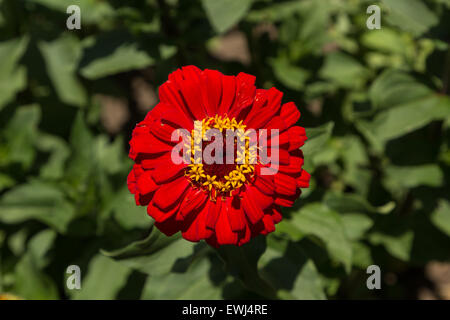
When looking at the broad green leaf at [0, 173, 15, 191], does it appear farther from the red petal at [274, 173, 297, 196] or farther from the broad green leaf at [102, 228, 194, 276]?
the red petal at [274, 173, 297, 196]

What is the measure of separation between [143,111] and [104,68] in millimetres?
1532

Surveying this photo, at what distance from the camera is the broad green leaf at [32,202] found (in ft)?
6.48

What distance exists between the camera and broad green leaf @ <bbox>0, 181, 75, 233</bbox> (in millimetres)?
1976

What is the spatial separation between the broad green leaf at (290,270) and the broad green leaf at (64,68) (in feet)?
5.09

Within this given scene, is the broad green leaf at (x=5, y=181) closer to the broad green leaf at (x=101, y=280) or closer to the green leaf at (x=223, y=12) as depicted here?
the broad green leaf at (x=101, y=280)

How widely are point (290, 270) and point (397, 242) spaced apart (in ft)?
2.72

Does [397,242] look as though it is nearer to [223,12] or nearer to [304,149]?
[304,149]

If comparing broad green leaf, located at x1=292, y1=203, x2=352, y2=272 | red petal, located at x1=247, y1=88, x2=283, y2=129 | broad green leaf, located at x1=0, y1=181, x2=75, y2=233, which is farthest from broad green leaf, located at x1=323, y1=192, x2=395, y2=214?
broad green leaf, located at x1=0, y1=181, x2=75, y2=233

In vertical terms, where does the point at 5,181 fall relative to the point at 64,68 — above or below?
below

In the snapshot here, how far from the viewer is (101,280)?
75.4 inches

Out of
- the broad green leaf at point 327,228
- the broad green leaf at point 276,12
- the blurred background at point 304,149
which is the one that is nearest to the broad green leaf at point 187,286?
the blurred background at point 304,149

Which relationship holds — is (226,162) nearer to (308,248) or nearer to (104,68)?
(308,248)

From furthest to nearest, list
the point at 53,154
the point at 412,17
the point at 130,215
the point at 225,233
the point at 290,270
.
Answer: the point at 53,154 → the point at 130,215 → the point at 412,17 → the point at 290,270 → the point at 225,233

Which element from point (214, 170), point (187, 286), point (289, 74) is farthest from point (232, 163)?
point (289, 74)
